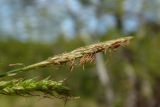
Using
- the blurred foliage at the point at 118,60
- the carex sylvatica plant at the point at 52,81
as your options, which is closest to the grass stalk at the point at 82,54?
the carex sylvatica plant at the point at 52,81

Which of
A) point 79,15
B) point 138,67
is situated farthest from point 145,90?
point 79,15

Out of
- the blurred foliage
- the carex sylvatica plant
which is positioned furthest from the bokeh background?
the carex sylvatica plant

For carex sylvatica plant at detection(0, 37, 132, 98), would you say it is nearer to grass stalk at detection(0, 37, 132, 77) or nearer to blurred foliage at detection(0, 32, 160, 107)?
grass stalk at detection(0, 37, 132, 77)

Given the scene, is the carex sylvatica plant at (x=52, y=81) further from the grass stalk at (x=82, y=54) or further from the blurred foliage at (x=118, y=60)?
the blurred foliage at (x=118, y=60)

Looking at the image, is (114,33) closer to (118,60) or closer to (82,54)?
(118,60)

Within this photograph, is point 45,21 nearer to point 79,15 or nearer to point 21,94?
point 79,15

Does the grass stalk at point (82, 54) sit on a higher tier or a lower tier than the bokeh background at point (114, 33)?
lower

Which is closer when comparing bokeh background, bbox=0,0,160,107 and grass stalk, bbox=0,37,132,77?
grass stalk, bbox=0,37,132,77

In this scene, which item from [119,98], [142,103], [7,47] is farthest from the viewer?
[7,47]
